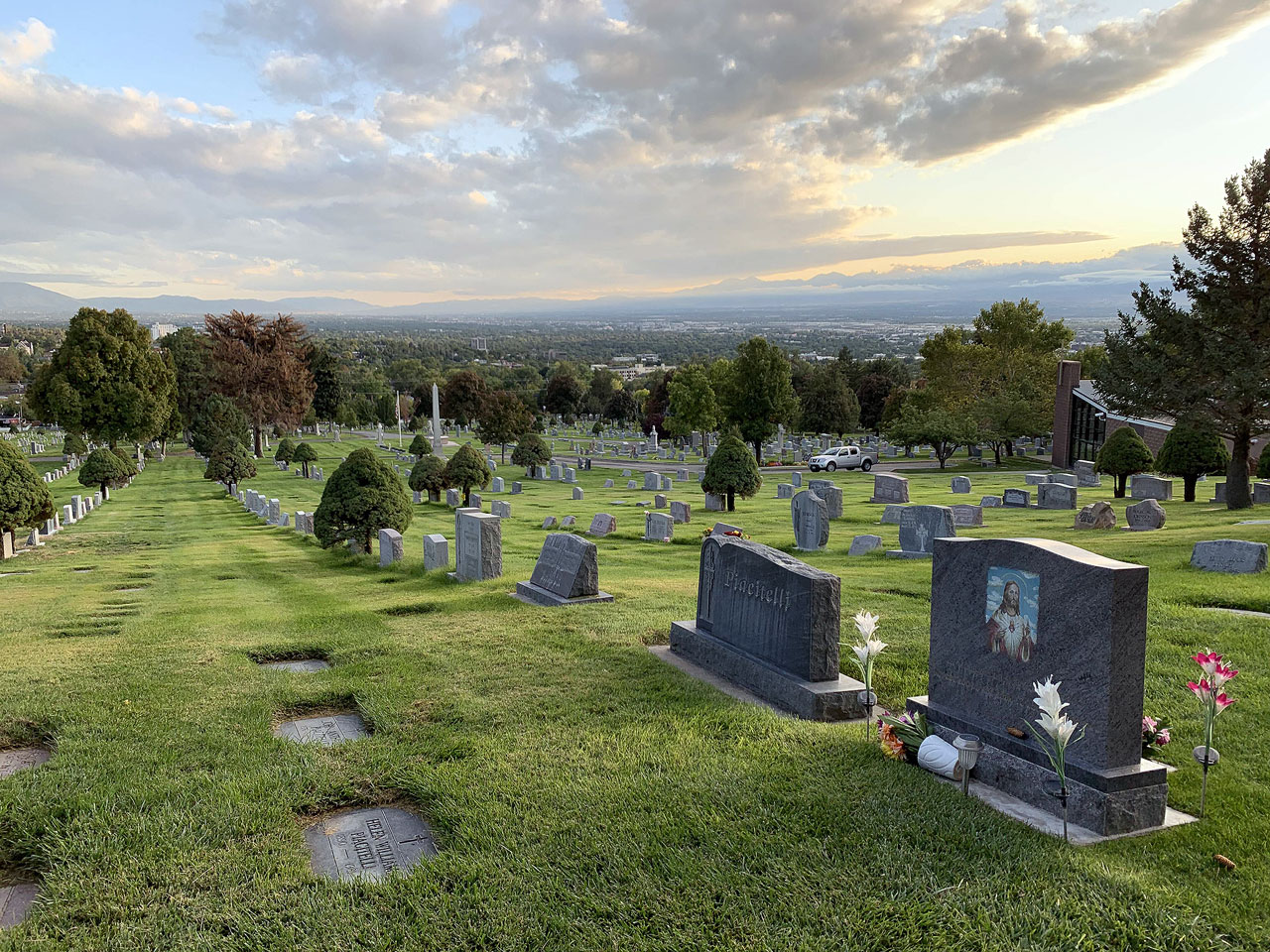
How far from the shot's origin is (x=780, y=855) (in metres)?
4.65

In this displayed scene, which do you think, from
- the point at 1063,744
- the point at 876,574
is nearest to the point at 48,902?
the point at 1063,744

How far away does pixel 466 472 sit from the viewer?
106ft

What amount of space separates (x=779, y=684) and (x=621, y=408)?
301ft

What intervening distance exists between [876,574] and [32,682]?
11877mm

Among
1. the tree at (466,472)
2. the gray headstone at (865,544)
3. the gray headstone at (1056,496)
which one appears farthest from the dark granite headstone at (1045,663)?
the tree at (466,472)

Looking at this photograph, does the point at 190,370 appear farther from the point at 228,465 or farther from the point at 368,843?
the point at 368,843

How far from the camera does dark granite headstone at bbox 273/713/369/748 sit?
269 inches

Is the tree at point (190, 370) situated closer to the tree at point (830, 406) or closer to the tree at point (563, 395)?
the tree at point (563, 395)

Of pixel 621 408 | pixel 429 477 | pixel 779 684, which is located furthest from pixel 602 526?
pixel 621 408

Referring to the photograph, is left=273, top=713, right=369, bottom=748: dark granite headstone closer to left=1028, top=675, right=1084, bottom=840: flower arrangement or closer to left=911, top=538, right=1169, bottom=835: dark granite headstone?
left=911, top=538, right=1169, bottom=835: dark granite headstone

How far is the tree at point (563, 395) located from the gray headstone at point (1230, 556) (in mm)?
87380

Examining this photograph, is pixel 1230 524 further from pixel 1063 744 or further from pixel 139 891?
pixel 139 891

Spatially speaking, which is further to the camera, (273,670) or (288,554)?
(288,554)

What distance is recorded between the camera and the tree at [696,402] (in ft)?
174
